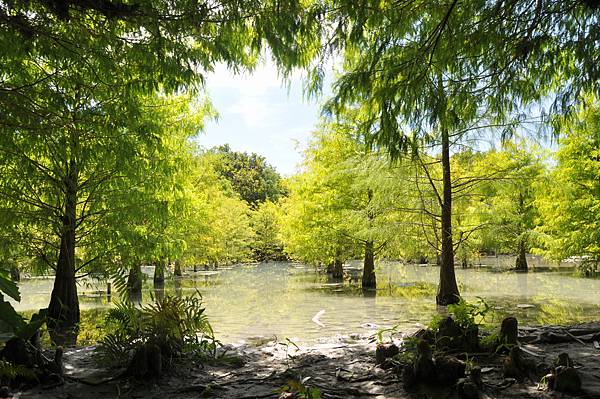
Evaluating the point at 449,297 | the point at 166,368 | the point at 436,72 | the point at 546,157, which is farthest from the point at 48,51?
the point at 546,157

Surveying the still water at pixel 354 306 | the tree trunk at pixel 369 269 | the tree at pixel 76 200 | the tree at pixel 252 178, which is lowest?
the still water at pixel 354 306

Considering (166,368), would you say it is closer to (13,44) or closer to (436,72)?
(13,44)

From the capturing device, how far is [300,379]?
11.7 feet

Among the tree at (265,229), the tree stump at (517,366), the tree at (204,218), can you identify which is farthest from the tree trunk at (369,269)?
the tree at (265,229)

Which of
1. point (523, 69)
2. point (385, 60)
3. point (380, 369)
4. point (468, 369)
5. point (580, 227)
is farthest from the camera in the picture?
point (580, 227)

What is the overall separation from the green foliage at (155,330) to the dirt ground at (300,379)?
0.18 m

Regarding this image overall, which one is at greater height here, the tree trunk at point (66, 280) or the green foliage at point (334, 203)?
the green foliage at point (334, 203)

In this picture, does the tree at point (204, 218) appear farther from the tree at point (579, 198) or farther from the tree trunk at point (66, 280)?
the tree at point (579, 198)

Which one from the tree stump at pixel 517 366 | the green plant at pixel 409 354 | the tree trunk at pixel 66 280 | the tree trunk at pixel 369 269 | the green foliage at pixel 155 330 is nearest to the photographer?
the tree stump at pixel 517 366

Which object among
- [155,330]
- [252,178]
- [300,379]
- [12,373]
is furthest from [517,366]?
[252,178]

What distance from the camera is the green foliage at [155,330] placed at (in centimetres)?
395

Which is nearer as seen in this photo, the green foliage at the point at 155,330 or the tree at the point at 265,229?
the green foliage at the point at 155,330

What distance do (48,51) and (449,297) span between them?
1137 centimetres

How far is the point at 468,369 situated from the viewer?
339 cm
